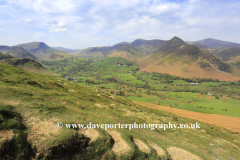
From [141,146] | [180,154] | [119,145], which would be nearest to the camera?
[119,145]

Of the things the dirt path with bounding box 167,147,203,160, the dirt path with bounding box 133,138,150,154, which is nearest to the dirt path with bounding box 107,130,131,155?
the dirt path with bounding box 133,138,150,154

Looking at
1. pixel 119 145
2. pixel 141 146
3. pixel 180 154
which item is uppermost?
pixel 119 145

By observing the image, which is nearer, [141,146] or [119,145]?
[119,145]

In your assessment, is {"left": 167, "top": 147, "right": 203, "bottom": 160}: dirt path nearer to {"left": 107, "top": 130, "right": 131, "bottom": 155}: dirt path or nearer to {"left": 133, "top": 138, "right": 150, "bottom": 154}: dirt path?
{"left": 133, "top": 138, "right": 150, "bottom": 154}: dirt path

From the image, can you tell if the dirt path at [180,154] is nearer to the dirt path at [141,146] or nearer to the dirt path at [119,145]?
the dirt path at [141,146]

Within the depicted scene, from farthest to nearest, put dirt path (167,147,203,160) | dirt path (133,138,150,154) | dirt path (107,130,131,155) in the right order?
1. dirt path (167,147,203,160)
2. dirt path (133,138,150,154)
3. dirt path (107,130,131,155)

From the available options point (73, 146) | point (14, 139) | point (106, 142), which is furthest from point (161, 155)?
point (14, 139)

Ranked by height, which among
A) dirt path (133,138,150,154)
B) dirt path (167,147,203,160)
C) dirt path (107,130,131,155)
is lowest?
dirt path (167,147,203,160)

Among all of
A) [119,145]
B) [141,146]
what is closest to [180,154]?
[141,146]

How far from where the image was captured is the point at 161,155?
24.0m

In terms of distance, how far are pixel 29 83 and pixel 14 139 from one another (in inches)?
1378

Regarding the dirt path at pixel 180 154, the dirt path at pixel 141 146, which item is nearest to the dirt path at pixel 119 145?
the dirt path at pixel 141 146

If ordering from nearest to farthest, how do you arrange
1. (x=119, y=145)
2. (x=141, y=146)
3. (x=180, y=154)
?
(x=119, y=145) < (x=141, y=146) < (x=180, y=154)

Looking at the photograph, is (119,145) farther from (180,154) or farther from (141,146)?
(180,154)
